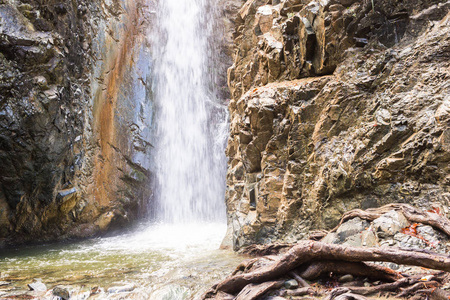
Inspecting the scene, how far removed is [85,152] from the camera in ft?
49.7

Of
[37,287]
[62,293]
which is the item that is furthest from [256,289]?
[37,287]

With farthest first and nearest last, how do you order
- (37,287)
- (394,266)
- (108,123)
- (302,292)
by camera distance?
(108,123) < (37,287) < (394,266) < (302,292)

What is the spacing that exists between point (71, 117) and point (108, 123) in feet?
10.7

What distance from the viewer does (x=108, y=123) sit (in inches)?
655

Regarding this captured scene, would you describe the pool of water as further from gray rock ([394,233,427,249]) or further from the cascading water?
gray rock ([394,233,427,249])

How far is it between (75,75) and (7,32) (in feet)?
13.0

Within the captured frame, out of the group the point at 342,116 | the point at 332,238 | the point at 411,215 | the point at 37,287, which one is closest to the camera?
the point at 411,215

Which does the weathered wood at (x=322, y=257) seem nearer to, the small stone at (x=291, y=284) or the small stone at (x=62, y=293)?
the small stone at (x=291, y=284)

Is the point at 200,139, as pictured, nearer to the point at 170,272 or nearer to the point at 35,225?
the point at 35,225

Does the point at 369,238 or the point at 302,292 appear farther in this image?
the point at 369,238

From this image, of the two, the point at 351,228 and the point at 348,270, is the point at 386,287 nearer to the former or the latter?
the point at 348,270

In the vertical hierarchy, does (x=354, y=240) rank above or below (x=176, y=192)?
below

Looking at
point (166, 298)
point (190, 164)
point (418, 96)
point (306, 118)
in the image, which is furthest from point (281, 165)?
point (190, 164)

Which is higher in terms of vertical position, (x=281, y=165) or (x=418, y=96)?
(x=418, y=96)
